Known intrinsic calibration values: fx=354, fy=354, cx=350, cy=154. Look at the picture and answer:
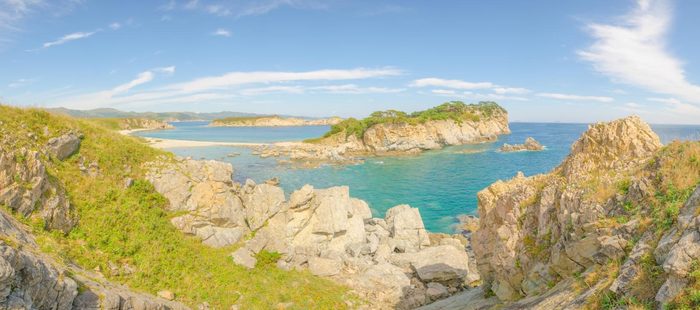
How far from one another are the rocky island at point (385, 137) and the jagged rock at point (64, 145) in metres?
59.4

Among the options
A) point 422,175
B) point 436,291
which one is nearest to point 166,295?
point 436,291

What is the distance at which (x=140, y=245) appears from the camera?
19609 millimetres

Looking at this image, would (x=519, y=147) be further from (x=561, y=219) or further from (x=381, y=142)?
(x=561, y=219)

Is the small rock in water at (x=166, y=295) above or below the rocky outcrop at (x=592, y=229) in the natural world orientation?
below

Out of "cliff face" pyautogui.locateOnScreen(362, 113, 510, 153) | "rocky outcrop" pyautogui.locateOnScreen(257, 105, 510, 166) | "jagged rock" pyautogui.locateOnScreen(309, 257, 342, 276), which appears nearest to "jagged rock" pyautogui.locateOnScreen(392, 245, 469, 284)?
"jagged rock" pyautogui.locateOnScreen(309, 257, 342, 276)

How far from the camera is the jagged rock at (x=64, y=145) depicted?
70.9ft

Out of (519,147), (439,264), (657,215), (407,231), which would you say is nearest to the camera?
(657,215)

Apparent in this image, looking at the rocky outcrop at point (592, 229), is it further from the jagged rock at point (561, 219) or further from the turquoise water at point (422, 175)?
the turquoise water at point (422, 175)

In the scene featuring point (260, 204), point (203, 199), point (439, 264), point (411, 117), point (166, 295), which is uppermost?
point (411, 117)

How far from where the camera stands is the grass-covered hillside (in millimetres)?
108875

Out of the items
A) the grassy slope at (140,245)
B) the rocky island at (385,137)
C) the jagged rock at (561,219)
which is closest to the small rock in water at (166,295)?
the grassy slope at (140,245)

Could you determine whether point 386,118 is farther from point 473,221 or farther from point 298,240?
point 298,240

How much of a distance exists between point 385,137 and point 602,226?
94.1m

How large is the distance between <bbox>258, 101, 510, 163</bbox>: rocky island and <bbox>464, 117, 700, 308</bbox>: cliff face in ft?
223
